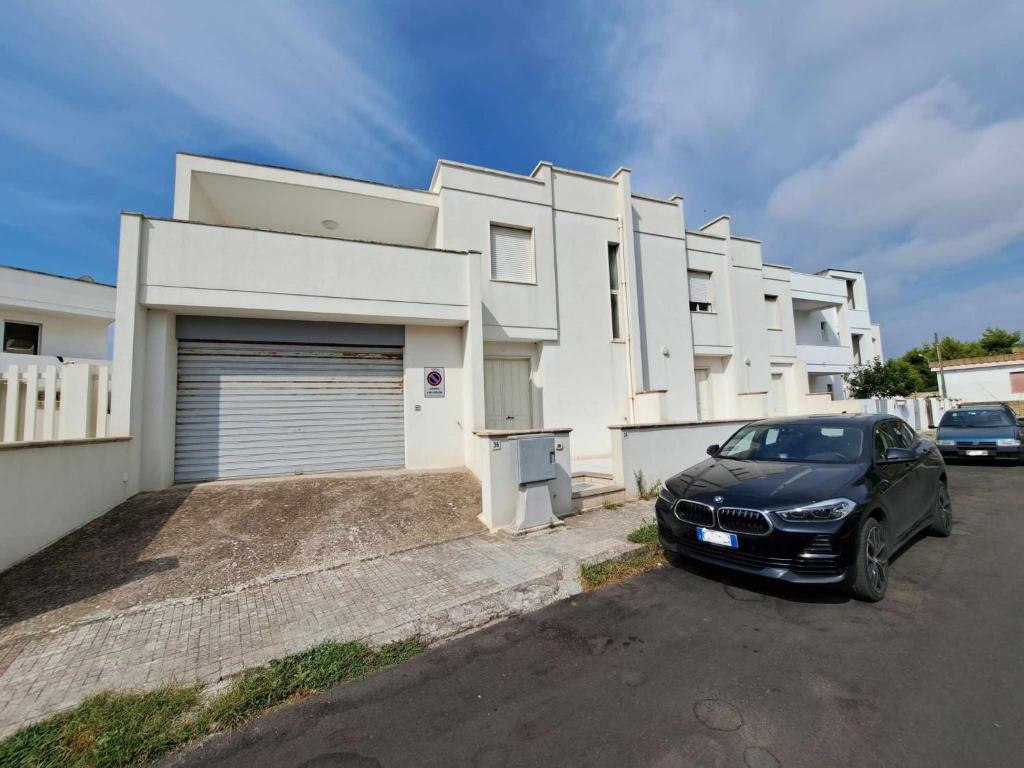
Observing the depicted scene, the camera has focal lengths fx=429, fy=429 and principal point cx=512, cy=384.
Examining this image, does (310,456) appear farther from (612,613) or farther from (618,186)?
(618,186)

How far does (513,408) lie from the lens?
1006 cm

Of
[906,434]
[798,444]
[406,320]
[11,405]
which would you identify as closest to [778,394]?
[906,434]

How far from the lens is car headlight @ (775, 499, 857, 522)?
11.7 feet

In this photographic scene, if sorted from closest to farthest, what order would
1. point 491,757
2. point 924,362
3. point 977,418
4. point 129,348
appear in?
point 491,757 < point 129,348 < point 977,418 < point 924,362

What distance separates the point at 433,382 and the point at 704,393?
916cm

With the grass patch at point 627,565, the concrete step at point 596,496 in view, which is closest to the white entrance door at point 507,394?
the concrete step at point 596,496

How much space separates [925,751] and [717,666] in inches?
39.5

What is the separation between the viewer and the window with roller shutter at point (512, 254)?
10172 mm

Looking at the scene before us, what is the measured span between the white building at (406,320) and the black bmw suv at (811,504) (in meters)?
2.80

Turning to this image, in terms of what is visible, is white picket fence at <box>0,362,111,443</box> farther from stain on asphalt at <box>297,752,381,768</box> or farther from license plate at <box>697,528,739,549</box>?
license plate at <box>697,528,739,549</box>

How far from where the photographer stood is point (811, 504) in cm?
361

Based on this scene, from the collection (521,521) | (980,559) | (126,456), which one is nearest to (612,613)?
(521,521)

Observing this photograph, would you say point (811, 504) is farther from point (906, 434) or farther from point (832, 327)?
point (832, 327)

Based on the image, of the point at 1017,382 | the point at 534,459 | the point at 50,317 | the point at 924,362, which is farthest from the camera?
the point at 924,362
